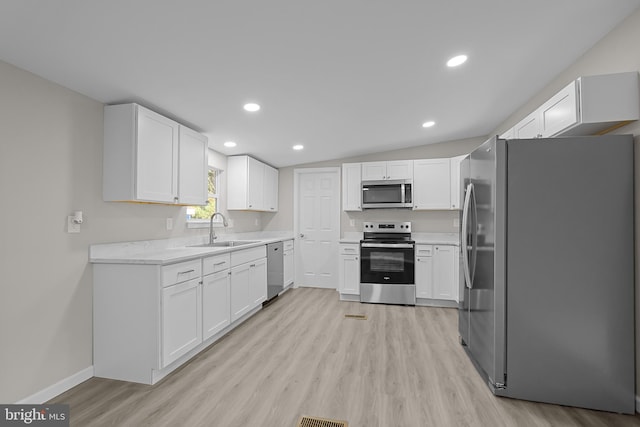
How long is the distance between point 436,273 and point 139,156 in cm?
399

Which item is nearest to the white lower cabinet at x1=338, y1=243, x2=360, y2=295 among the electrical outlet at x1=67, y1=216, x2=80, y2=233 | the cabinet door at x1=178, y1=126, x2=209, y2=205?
the cabinet door at x1=178, y1=126, x2=209, y2=205

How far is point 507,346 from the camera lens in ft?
6.79

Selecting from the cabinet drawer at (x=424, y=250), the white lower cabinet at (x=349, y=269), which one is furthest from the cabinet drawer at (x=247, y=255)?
the cabinet drawer at (x=424, y=250)

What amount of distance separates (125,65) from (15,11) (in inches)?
22.5

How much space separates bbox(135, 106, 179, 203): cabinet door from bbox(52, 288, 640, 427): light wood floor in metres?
1.54

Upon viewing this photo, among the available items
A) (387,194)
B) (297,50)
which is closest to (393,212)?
(387,194)

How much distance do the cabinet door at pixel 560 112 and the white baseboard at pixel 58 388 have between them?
414 cm

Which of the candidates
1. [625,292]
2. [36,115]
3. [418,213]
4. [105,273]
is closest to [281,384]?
[105,273]

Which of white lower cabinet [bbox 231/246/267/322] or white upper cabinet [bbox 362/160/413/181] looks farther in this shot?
white upper cabinet [bbox 362/160/413/181]

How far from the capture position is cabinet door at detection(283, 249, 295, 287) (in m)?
4.99

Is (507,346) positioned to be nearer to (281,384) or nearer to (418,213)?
(281,384)

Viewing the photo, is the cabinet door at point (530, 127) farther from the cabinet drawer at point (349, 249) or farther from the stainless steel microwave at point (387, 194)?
the cabinet drawer at point (349, 249)

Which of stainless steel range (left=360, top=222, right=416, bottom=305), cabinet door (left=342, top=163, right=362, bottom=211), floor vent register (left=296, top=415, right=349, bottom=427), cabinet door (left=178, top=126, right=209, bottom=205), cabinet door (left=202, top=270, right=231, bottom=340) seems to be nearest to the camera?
floor vent register (left=296, top=415, right=349, bottom=427)

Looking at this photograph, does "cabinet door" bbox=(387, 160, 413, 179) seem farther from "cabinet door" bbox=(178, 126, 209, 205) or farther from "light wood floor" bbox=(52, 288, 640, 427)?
"cabinet door" bbox=(178, 126, 209, 205)
